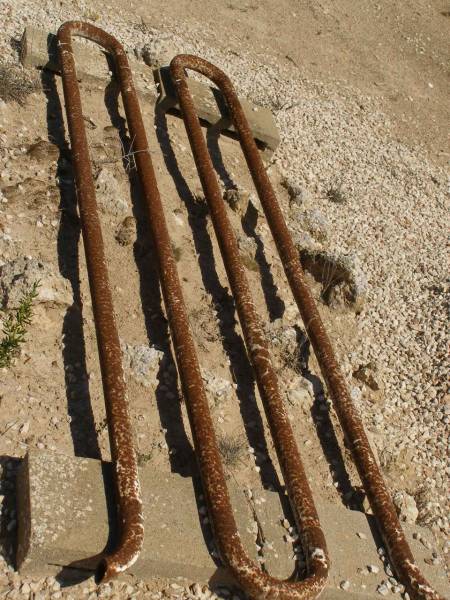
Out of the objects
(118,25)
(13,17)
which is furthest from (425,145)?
(13,17)

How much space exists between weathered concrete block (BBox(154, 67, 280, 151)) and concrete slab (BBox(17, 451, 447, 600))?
495 cm

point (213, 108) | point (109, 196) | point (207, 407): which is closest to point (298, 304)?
point (207, 407)

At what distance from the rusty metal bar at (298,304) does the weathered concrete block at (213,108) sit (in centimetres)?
19

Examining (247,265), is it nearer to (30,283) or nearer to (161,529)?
(30,283)

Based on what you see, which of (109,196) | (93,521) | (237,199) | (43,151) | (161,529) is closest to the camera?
(93,521)

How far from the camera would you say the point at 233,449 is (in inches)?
212

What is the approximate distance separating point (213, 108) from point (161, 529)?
5.60 metres

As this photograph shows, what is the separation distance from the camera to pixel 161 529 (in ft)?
14.4

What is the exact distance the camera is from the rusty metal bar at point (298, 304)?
195 inches

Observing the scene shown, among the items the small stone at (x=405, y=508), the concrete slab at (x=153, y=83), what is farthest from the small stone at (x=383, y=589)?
the concrete slab at (x=153, y=83)

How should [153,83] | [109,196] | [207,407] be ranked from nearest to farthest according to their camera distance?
[207,407] → [109,196] → [153,83]

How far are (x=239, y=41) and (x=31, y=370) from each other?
8.00 meters

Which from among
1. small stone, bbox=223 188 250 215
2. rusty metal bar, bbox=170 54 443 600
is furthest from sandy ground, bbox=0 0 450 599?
rusty metal bar, bbox=170 54 443 600

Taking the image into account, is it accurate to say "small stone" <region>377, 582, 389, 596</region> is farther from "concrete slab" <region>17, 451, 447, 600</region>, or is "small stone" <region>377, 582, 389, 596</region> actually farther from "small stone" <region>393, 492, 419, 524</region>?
"small stone" <region>393, 492, 419, 524</region>
